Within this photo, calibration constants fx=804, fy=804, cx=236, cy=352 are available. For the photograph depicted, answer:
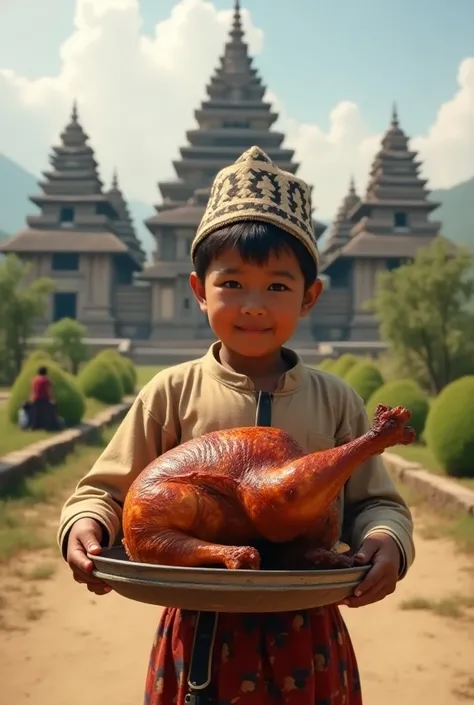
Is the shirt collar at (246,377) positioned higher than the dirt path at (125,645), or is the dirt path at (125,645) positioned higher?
the shirt collar at (246,377)

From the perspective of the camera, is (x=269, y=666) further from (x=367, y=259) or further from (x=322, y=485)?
(x=367, y=259)

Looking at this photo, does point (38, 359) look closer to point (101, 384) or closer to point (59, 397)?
point (59, 397)

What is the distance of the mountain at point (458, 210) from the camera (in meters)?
138

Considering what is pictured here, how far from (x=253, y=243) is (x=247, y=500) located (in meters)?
0.56

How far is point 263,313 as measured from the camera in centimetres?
170

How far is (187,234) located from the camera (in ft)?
107

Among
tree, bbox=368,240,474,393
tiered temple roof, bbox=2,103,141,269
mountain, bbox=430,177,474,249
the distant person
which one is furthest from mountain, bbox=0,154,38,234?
the distant person

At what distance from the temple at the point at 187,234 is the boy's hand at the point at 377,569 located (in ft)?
100

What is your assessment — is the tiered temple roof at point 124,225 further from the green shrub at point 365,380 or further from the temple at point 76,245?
the green shrub at point 365,380

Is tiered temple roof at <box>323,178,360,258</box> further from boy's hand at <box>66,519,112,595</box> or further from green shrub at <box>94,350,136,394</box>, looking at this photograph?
boy's hand at <box>66,519,112,595</box>

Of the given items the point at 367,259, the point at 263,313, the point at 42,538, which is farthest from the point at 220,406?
the point at 367,259

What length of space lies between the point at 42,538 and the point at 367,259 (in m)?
28.6

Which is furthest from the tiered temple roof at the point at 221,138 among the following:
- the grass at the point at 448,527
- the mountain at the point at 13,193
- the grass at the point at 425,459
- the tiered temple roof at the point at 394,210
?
the mountain at the point at 13,193

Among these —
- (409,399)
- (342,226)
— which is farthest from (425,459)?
(342,226)
